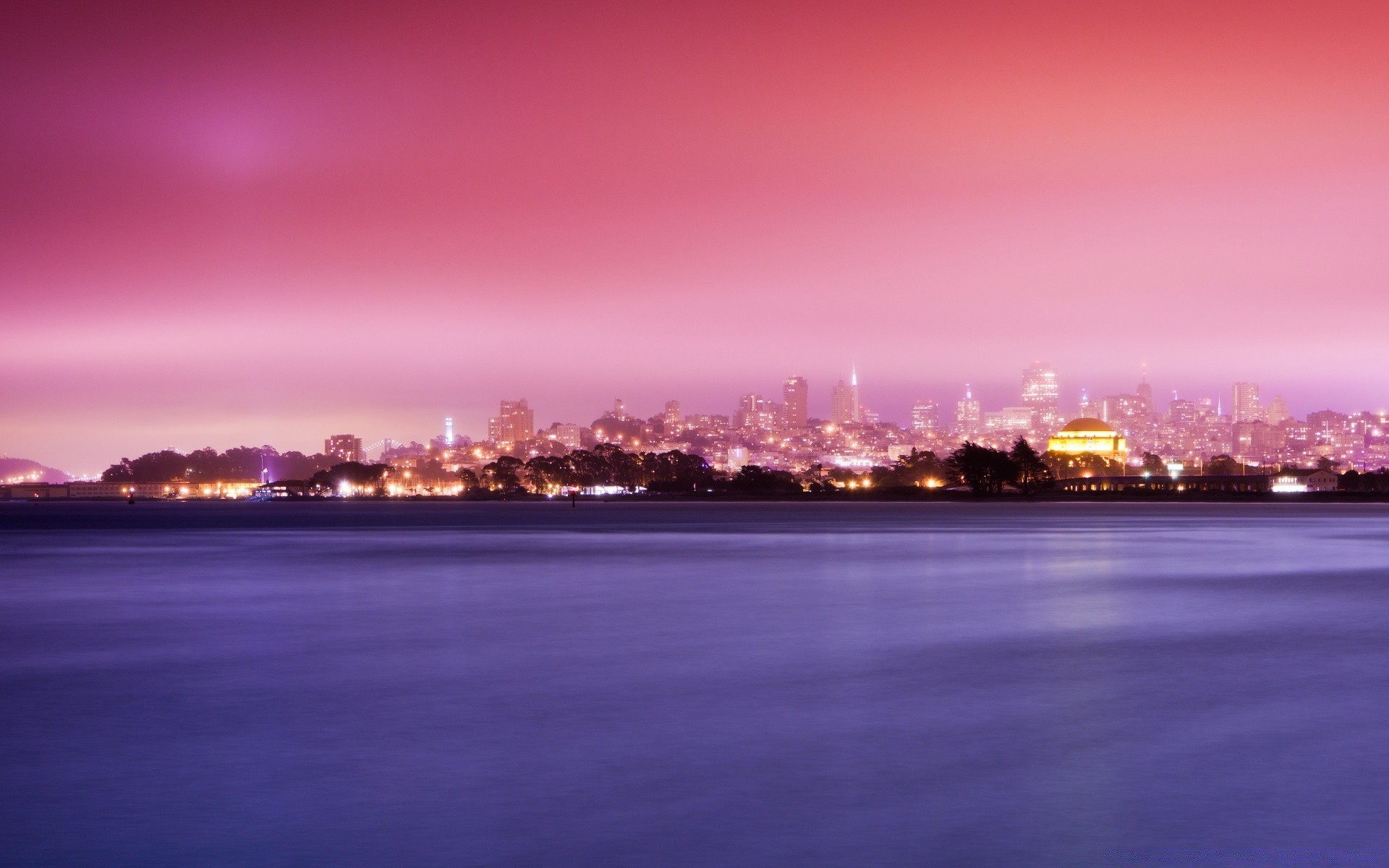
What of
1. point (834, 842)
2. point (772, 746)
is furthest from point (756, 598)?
point (834, 842)

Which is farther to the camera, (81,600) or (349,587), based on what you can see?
(349,587)

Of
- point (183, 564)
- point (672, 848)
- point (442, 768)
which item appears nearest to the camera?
point (672, 848)

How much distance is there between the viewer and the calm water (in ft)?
30.0

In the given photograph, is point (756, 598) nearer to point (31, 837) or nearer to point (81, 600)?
point (81, 600)

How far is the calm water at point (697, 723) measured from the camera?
9.15m

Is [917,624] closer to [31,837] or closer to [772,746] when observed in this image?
[772,746]

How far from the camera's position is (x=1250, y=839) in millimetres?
9023

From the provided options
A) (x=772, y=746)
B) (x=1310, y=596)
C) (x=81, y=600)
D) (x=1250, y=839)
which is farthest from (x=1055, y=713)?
(x=81, y=600)

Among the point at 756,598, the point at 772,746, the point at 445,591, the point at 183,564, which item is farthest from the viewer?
the point at 183,564

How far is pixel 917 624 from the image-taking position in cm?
2316

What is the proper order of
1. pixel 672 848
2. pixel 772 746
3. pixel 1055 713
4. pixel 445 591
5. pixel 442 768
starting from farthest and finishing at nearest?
1. pixel 445 591
2. pixel 1055 713
3. pixel 772 746
4. pixel 442 768
5. pixel 672 848

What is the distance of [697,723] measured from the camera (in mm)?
13602

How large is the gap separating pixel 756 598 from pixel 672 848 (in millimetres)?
19535

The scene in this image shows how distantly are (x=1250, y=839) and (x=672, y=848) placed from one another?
3.82 metres
